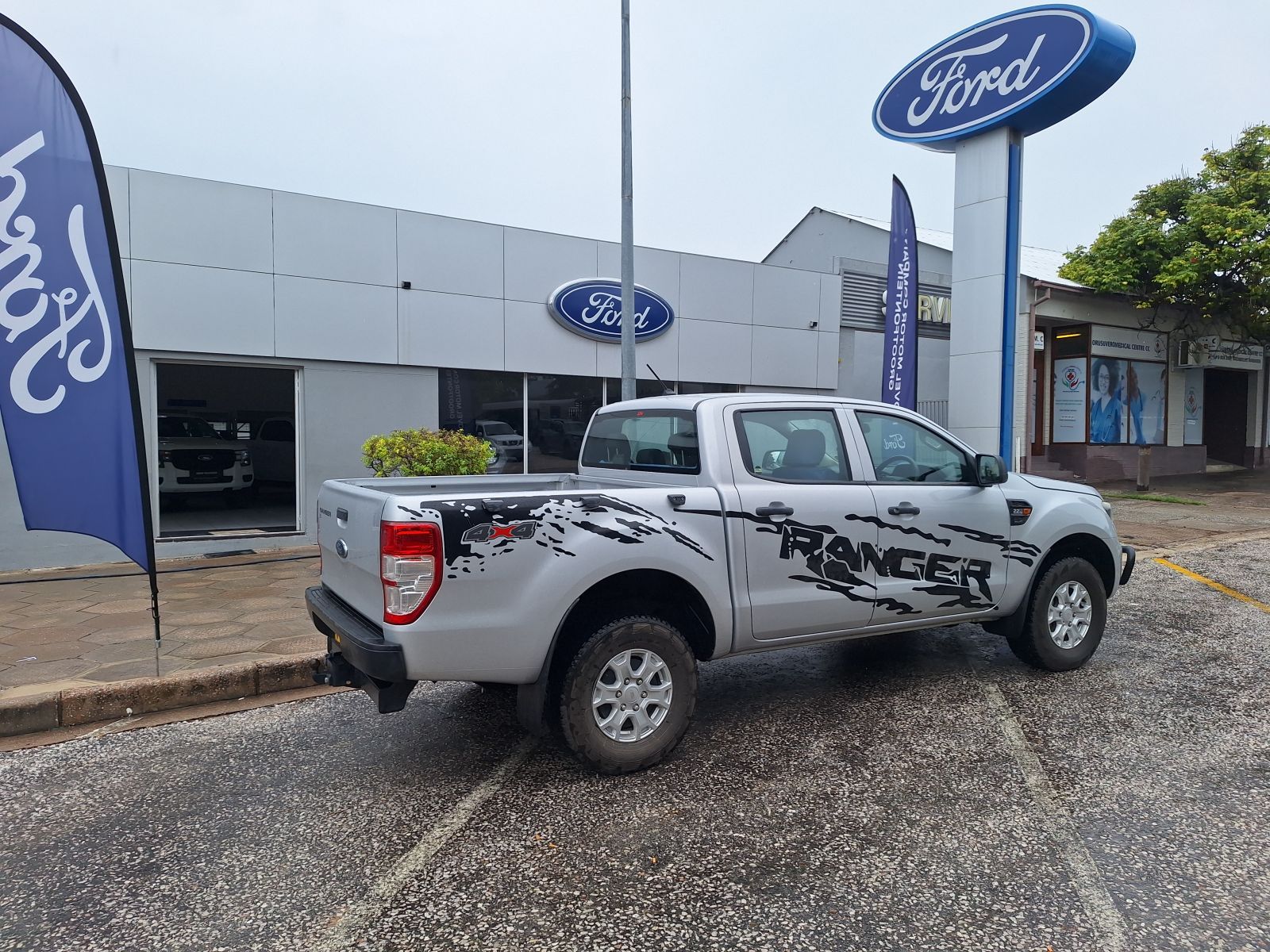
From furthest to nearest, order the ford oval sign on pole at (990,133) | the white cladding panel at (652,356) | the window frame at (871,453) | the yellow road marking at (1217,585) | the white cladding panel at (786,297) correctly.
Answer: the white cladding panel at (786,297) < the white cladding panel at (652,356) < the ford oval sign on pole at (990,133) < the yellow road marking at (1217,585) < the window frame at (871,453)

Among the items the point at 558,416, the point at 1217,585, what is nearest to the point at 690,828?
the point at 1217,585

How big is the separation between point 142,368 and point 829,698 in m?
8.58

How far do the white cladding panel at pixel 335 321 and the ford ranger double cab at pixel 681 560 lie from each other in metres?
6.19

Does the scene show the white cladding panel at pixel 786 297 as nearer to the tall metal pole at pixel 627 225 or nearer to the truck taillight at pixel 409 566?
the tall metal pole at pixel 627 225

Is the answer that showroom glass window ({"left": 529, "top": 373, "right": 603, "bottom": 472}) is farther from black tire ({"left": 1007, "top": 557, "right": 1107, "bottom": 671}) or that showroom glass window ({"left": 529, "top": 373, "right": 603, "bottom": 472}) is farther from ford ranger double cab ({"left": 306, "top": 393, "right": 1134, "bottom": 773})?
black tire ({"left": 1007, "top": 557, "right": 1107, "bottom": 671})

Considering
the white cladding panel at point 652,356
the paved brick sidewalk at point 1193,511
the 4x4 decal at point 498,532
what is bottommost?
the paved brick sidewalk at point 1193,511

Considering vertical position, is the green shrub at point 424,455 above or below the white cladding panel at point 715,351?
below

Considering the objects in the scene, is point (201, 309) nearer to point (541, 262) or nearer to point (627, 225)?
point (541, 262)

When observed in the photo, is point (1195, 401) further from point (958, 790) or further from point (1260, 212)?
point (958, 790)

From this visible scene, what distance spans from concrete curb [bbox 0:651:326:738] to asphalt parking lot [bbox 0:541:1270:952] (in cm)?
34

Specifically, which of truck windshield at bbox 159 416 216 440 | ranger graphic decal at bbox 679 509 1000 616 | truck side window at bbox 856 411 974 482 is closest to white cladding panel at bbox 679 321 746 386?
truck windshield at bbox 159 416 216 440

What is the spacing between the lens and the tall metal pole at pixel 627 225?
1010 cm

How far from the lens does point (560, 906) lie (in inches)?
114

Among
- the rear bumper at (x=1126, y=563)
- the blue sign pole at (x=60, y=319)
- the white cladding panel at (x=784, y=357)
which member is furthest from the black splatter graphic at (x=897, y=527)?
the white cladding panel at (x=784, y=357)
